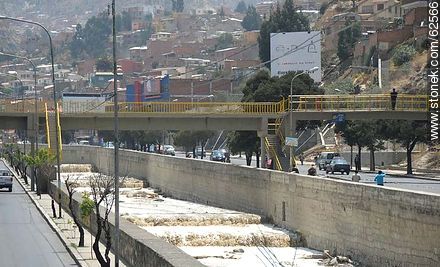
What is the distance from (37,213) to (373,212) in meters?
20.8

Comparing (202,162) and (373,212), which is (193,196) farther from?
(373,212)

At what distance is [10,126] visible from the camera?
6325 centimetres

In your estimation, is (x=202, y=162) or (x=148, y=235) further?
(x=202, y=162)

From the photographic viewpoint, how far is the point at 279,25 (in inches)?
5881

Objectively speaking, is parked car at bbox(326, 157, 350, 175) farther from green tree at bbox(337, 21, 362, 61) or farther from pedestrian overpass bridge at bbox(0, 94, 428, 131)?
green tree at bbox(337, 21, 362, 61)

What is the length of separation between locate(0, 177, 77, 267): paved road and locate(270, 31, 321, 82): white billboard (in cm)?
7240

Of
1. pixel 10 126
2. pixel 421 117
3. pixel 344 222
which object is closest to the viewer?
pixel 344 222

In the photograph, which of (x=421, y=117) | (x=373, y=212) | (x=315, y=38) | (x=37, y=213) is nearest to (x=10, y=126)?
(x=37, y=213)

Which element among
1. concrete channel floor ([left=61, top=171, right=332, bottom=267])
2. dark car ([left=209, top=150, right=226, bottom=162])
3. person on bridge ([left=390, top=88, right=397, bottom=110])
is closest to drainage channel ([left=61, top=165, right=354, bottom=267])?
concrete channel floor ([left=61, top=171, right=332, bottom=267])

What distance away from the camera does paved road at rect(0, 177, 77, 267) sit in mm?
29125

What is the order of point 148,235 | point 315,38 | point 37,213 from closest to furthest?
1. point 148,235
2. point 37,213
3. point 315,38

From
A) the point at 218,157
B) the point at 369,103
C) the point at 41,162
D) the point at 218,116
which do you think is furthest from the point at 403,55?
the point at 41,162

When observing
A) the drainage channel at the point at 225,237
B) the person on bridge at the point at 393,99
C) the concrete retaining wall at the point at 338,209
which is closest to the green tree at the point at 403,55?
the concrete retaining wall at the point at 338,209

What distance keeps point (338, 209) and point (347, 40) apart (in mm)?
101969
